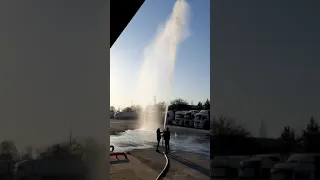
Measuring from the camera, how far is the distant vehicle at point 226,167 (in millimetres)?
3410

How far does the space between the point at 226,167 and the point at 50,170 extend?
171 cm

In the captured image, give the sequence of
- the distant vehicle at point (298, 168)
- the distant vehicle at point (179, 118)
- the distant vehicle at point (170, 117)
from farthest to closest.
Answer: the distant vehicle at point (170, 117), the distant vehicle at point (179, 118), the distant vehicle at point (298, 168)

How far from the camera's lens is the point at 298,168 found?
3.20 metres

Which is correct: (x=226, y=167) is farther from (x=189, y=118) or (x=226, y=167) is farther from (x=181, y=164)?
(x=189, y=118)

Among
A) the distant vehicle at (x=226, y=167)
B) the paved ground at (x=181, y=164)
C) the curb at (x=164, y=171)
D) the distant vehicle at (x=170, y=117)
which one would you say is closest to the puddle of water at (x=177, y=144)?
the paved ground at (x=181, y=164)

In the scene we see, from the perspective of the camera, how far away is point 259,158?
3.34m

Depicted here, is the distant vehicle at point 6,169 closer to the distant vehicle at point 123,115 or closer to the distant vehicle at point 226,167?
the distant vehicle at point 226,167

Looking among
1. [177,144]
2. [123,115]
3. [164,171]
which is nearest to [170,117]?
[177,144]

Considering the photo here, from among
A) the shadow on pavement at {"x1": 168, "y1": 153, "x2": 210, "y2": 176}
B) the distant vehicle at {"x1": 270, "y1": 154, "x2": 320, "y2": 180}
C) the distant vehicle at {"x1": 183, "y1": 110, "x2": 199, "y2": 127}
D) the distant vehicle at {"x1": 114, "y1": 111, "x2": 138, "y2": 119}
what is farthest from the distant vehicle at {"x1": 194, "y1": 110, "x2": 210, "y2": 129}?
the distant vehicle at {"x1": 270, "y1": 154, "x2": 320, "y2": 180}

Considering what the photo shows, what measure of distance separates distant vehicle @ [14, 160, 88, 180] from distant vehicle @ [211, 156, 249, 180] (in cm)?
129

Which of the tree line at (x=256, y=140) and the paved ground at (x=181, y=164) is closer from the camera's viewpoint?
the tree line at (x=256, y=140)

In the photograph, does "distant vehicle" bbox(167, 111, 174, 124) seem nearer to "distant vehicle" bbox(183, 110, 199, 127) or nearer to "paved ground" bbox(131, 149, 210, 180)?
"distant vehicle" bbox(183, 110, 199, 127)

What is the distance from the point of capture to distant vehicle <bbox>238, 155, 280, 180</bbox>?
3293 mm

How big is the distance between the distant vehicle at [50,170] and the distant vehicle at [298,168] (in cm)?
185
